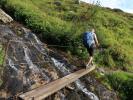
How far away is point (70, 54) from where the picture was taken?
2081 centimetres

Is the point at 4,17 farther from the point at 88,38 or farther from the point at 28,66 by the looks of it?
the point at 88,38

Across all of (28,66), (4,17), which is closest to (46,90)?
(28,66)

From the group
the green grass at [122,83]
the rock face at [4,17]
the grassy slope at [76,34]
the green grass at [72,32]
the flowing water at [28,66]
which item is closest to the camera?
the flowing water at [28,66]

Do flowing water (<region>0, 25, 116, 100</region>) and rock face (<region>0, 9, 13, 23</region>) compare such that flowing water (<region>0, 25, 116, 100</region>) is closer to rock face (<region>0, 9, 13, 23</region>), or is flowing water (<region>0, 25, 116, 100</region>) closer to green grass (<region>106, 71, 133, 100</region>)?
A: rock face (<region>0, 9, 13, 23</region>)

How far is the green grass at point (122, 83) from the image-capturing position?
62.8ft

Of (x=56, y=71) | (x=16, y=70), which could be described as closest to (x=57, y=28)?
(x=56, y=71)

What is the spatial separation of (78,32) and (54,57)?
3.03 metres

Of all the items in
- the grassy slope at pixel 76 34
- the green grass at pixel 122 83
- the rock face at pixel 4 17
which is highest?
the rock face at pixel 4 17

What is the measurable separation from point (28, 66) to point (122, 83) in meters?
5.26

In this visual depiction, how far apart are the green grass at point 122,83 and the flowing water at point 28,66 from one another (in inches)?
80.7

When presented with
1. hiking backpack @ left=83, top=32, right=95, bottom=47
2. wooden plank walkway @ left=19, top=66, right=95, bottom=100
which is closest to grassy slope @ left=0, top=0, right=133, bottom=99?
hiking backpack @ left=83, top=32, right=95, bottom=47

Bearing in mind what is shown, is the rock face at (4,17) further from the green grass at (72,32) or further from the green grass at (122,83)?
the green grass at (122,83)

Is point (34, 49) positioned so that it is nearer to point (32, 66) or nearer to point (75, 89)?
point (32, 66)

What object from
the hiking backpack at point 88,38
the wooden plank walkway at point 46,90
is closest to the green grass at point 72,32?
the hiking backpack at point 88,38
